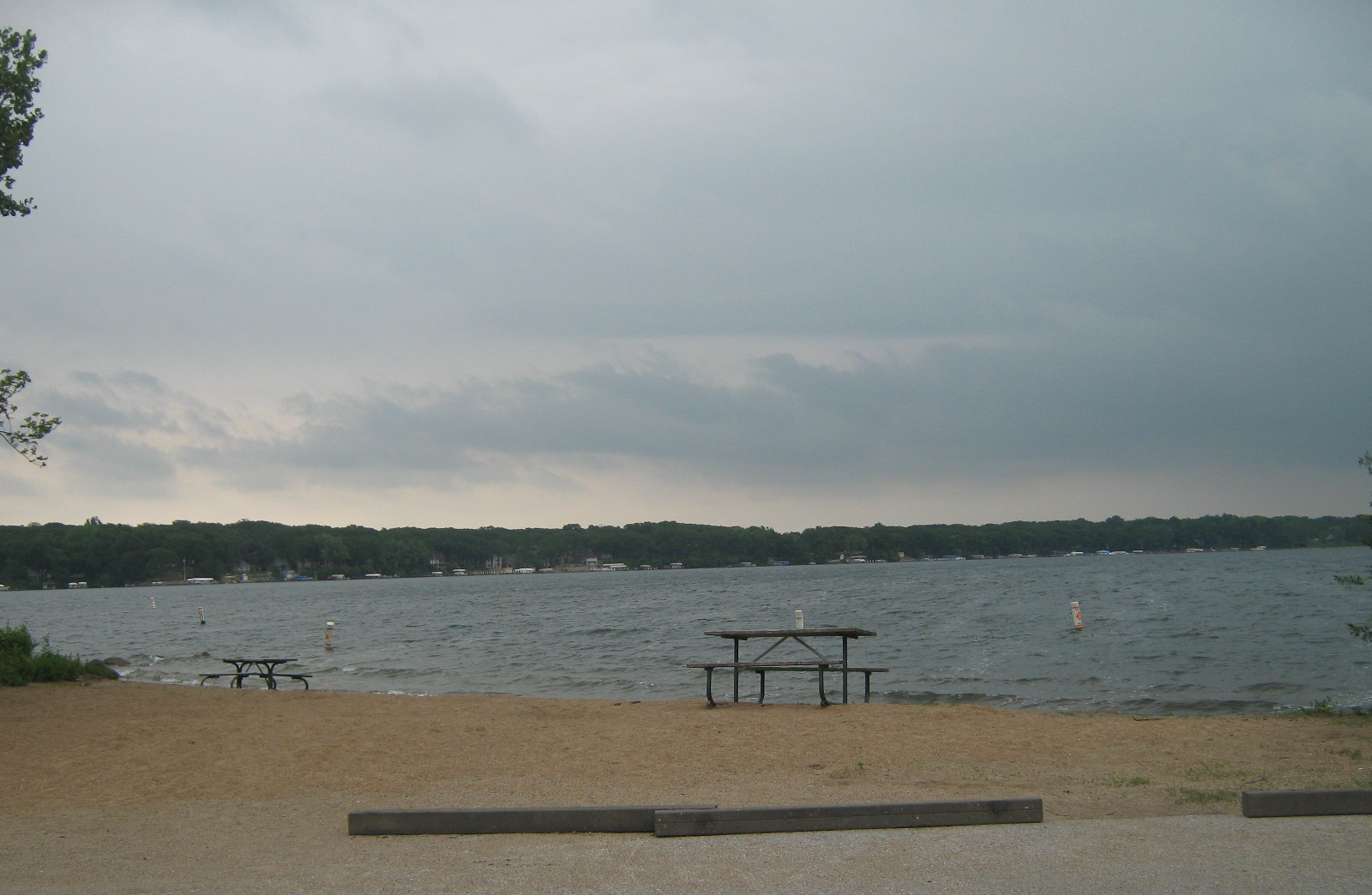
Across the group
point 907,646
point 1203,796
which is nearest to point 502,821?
point 1203,796

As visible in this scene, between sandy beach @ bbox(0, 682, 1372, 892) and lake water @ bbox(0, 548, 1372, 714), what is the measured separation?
18.9 feet

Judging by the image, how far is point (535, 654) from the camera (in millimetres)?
31016

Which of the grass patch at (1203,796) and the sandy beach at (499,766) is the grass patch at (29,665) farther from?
the grass patch at (1203,796)

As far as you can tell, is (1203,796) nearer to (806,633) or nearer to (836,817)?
(836,817)

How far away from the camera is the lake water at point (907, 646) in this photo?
20234 millimetres

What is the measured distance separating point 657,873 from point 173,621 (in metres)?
63.8

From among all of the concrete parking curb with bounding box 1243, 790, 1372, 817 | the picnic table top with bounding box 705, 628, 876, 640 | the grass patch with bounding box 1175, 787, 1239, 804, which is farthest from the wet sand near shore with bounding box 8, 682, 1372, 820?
the picnic table top with bounding box 705, 628, 876, 640

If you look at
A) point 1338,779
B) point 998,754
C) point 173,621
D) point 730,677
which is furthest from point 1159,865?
point 173,621

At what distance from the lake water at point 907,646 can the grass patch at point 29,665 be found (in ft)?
15.8

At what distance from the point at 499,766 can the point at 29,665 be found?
490 inches

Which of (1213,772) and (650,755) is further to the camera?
(650,755)

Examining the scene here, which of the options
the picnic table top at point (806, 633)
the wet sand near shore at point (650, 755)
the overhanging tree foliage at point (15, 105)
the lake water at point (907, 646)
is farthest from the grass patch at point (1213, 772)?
the overhanging tree foliage at point (15, 105)

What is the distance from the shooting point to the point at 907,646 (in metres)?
30.5

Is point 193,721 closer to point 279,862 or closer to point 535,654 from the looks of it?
point 279,862
